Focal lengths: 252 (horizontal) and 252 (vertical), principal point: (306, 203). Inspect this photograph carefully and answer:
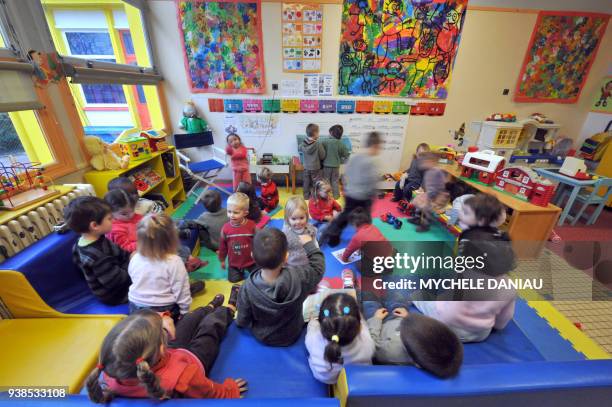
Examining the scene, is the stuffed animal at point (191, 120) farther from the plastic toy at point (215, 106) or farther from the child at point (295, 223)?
the child at point (295, 223)

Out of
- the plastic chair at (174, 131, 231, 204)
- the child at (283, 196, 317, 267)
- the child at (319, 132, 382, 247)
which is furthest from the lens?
the plastic chair at (174, 131, 231, 204)

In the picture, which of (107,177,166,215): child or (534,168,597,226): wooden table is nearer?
(107,177,166,215): child

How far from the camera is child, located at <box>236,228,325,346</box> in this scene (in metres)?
1.35

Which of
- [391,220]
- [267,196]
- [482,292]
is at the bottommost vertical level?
[391,220]

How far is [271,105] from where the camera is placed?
441cm

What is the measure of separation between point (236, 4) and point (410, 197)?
4018 mm

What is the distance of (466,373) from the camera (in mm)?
979

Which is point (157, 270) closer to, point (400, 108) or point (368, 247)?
point (368, 247)

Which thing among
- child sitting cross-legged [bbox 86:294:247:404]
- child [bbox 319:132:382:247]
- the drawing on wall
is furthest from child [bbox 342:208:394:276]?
the drawing on wall

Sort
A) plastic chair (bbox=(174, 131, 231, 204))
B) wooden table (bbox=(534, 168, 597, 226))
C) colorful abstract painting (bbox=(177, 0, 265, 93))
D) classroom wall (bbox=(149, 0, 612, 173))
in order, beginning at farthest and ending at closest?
plastic chair (bbox=(174, 131, 231, 204)) → classroom wall (bbox=(149, 0, 612, 173)) → colorful abstract painting (bbox=(177, 0, 265, 93)) → wooden table (bbox=(534, 168, 597, 226))

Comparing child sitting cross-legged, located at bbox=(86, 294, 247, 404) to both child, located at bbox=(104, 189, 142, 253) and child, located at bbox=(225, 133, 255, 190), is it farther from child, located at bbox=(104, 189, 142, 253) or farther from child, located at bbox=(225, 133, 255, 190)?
child, located at bbox=(225, 133, 255, 190)

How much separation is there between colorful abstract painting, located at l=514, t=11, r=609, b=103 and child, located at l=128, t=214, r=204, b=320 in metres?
5.77

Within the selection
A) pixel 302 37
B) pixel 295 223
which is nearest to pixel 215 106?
pixel 302 37

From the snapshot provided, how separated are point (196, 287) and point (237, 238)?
545mm
